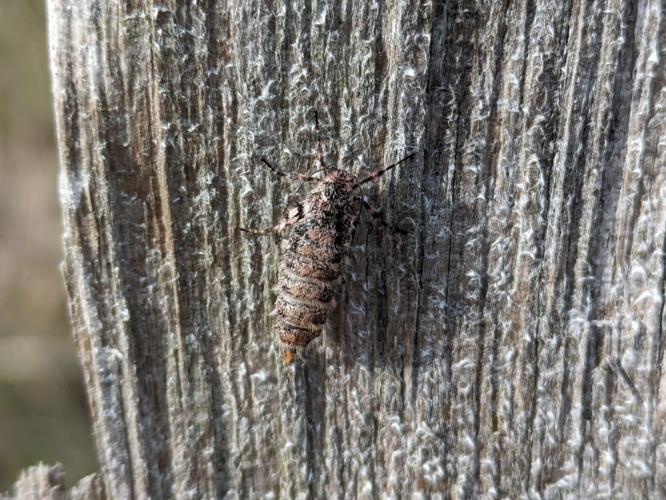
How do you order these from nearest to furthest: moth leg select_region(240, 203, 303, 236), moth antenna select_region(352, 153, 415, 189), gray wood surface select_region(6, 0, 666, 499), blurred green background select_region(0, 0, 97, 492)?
1. gray wood surface select_region(6, 0, 666, 499)
2. moth antenna select_region(352, 153, 415, 189)
3. moth leg select_region(240, 203, 303, 236)
4. blurred green background select_region(0, 0, 97, 492)

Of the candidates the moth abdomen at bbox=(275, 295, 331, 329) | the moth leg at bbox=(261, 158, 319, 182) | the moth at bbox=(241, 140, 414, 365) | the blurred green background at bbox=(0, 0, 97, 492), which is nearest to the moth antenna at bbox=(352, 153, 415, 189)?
the moth at bbox=(241, 140, 414, 365)

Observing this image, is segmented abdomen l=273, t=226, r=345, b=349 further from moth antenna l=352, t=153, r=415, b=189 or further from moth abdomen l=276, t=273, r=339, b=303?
moth antenna l=352, t=153, r=415, b=189

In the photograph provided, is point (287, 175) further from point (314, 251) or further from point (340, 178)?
point (314, 251)

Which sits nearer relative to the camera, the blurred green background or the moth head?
the moth head

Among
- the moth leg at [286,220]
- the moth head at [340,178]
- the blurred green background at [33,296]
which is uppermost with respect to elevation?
the moth head at [340,178]

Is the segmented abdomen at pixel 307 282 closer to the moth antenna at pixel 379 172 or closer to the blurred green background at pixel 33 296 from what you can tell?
the moth antenna at pixel 379 172

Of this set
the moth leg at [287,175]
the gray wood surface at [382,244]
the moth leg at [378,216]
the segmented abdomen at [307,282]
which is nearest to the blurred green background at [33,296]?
the gray wood surface at [382,244]
